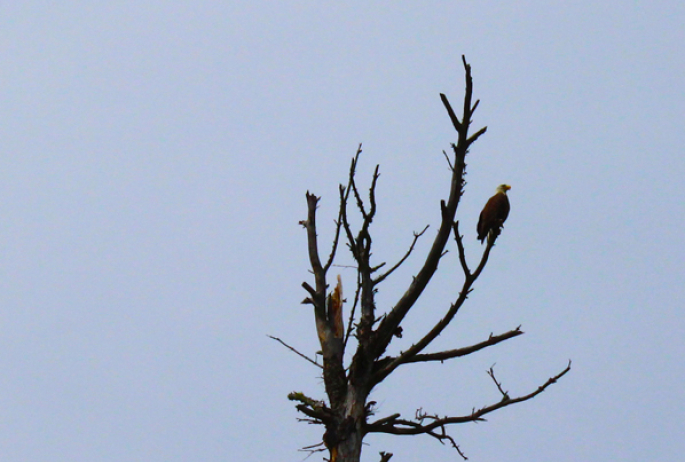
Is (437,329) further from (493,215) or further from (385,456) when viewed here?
(493,215)

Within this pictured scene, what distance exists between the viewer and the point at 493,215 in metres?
8.69

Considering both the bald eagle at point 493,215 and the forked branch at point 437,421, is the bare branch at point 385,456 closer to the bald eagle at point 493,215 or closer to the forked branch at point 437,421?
the forked branch at point 437,421

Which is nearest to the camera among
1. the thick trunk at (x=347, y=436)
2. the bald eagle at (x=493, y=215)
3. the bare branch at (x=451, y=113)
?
the bare branch at (x=451, y=113)

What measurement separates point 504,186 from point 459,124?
588cm

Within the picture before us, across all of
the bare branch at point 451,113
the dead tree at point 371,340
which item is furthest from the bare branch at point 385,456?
the bare branch at point 451,113

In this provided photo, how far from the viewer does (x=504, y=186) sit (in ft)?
34.8

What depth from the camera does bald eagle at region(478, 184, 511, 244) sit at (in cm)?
869

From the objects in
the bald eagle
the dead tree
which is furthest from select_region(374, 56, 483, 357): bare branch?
the bald eagle

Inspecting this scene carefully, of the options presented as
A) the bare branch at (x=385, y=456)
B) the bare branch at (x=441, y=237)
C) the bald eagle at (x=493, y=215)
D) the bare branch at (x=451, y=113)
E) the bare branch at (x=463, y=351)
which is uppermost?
the bald eagle at (x=493, y=215)

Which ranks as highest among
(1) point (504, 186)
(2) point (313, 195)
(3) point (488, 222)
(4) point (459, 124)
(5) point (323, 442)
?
(1) point (504, 186)

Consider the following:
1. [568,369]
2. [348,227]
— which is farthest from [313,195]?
[568,369]

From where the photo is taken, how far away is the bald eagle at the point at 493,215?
8.69 meters

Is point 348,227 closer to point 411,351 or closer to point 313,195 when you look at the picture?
point 313,195

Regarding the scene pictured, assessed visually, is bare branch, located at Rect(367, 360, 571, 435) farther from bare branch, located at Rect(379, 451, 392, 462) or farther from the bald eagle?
the bald eagle
